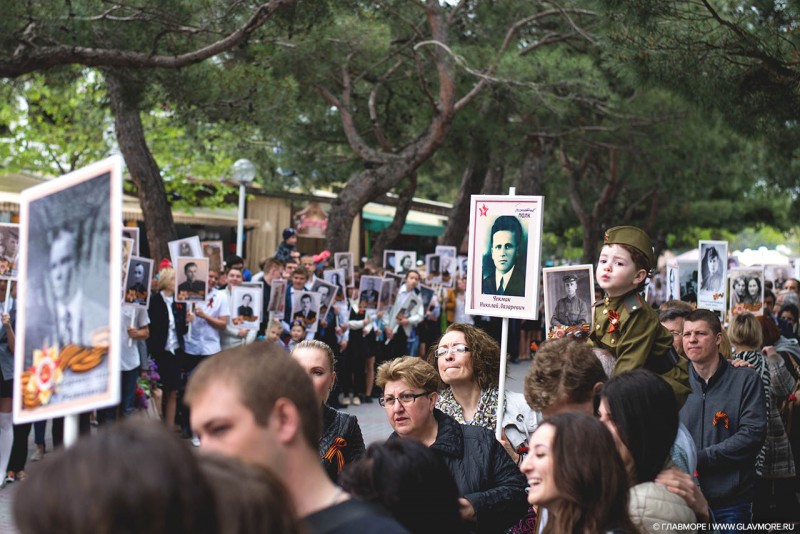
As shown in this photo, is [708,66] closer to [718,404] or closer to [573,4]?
[718,404]

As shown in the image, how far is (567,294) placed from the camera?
22.2ft

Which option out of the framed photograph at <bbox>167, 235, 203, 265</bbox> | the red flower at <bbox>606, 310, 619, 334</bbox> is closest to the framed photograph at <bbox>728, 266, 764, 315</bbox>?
the framed photograph at <bbox>167, 235, 203, 265</bbox>

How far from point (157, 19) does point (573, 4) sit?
8476 millimetres

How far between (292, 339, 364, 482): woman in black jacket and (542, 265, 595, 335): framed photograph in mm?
2222

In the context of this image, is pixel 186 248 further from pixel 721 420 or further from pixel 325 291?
pixel 721 420

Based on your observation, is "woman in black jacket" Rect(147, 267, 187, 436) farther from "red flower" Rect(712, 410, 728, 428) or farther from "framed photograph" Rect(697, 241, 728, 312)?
"red flower" Rect(712, 410, 728, 428)

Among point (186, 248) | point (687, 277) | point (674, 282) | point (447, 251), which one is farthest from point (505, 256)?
point (447, 251)

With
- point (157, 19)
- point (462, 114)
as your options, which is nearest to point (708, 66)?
point (157, 19)

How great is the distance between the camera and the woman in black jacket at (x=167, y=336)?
10.7 meters

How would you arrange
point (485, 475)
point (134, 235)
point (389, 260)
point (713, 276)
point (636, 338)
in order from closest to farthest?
point (485, 475), point (636, 338), point (134, 235), point (713, 276), point (389, 260)

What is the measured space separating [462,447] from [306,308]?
870 cm

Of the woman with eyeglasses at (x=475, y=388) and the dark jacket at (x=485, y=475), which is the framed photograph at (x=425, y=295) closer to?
the woman with eyeglasses at (x=475, y=388)

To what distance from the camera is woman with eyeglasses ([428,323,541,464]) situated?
502 cm

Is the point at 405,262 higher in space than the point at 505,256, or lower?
lower
